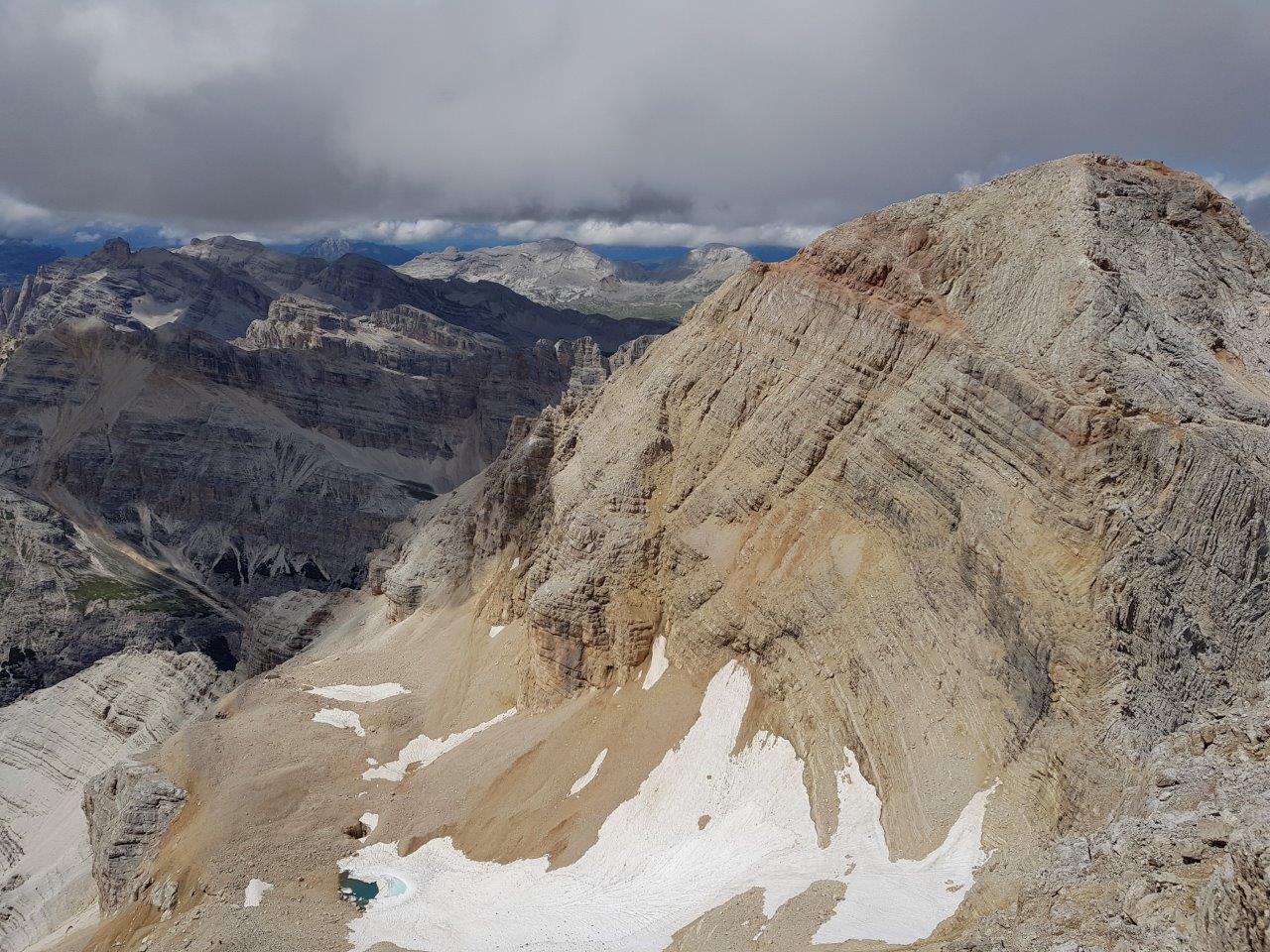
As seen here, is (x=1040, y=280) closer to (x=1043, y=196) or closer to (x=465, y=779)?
(x=1043, y=196)

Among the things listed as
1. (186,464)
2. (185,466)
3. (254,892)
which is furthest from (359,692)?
(186,464)

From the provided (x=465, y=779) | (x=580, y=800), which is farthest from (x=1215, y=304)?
(x=465, y=779)

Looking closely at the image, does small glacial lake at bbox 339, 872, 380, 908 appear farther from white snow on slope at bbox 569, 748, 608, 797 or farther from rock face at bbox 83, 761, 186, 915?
rock face at bbox 83, 761, 186, 915

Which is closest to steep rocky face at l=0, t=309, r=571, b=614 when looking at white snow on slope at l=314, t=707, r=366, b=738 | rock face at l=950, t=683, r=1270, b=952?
white snow on slope at l=314, t=707, r=366, b=738

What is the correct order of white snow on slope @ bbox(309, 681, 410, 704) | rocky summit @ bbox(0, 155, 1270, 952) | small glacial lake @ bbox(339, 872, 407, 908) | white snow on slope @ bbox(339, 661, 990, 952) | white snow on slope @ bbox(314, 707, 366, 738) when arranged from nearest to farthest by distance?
rocky summit @ bbox(0, 155, 1270, 952) < white snow on slope @ bbox(339, 661, 990, 952) < small glacial lake @ bbox(339, 872, 407, 908) < white snow on slope @ bbox(314, 707, 366, 738) < white snow on slope @ bbox(309, 681, 410, 704)

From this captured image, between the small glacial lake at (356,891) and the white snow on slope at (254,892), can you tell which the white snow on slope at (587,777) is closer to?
the small glacial lake at (356,891)

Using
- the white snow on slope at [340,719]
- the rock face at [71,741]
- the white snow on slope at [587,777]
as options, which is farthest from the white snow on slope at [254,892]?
the rock face at [71,741]
